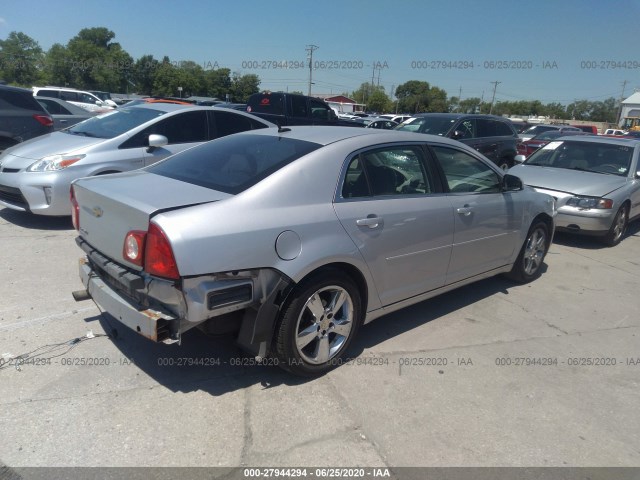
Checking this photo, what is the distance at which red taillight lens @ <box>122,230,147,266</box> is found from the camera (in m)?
2.71

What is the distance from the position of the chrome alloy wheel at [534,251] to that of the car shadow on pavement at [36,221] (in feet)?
18.2

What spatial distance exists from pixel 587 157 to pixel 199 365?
24.5 feet

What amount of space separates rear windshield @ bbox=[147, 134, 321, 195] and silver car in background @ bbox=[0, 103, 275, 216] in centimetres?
234

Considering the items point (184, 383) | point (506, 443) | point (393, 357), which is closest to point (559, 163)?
point (393, 357)

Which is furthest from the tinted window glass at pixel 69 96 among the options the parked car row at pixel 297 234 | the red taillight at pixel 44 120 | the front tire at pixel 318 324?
the front tire at pixel 318 324

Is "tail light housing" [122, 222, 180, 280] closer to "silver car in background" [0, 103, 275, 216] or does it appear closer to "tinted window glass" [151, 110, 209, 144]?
"silver car in background" [0, 103, 275, 216]

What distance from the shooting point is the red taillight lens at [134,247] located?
2.71 metres

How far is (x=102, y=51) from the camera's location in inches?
3184

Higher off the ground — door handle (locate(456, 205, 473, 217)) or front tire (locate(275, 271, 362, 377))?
door handle (locate(456, 205, 473, 217))

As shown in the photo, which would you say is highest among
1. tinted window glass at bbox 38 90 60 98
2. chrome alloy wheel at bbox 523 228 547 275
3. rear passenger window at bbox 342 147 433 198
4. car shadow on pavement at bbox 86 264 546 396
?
rear passenger window at bbox 342 147 433 198

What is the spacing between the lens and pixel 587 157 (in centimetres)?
809

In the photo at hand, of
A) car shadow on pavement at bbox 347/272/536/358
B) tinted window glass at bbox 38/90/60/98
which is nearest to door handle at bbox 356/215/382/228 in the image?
car shadow on pavement at bbox 347/272/536/358

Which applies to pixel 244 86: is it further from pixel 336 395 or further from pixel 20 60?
pixel 336 395

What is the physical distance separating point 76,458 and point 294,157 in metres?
2.14
